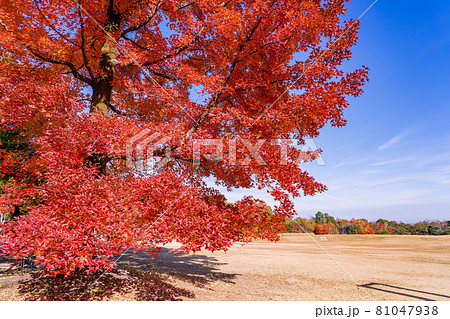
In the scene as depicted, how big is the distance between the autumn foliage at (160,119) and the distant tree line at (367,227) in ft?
81.2

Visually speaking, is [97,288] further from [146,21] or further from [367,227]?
[367,227]

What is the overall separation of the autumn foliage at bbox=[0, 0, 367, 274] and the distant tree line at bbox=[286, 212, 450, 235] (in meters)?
24.7

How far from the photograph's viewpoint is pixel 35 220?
190 inches

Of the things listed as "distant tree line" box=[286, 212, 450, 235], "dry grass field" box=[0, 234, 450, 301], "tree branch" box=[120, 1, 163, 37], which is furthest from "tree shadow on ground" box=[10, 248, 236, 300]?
"distant tree line" box=[286, 212, 450, 235]

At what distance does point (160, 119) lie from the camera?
380 inches

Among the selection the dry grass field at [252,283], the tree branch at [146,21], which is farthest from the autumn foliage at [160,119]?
the dry grass field at [252,283]

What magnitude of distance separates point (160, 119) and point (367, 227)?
31784 millimetres

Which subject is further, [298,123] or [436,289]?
[436,289]

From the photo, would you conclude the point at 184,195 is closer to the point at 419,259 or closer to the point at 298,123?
the point at 298,123

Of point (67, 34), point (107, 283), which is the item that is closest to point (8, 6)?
point (67, 34)

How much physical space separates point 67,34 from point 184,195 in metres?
7.02

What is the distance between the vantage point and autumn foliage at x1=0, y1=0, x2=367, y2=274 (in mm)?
5156

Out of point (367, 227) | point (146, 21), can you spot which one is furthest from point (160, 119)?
point (367, 227)

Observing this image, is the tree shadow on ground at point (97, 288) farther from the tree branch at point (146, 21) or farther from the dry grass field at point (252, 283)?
the tree branch at point (146, 21)
